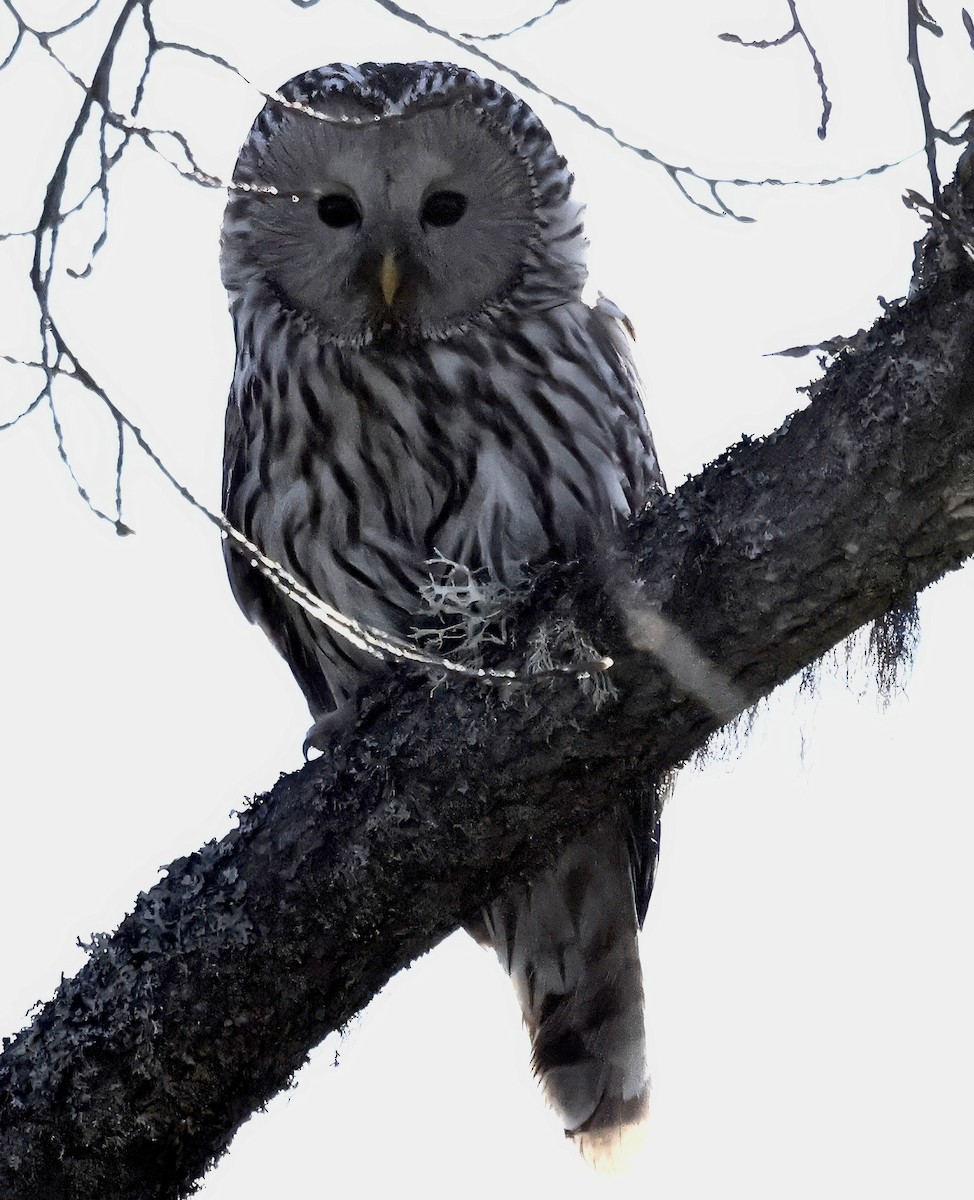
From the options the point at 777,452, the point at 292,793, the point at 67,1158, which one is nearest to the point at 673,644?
the point at 777,452

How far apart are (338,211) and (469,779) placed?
160 centimetres

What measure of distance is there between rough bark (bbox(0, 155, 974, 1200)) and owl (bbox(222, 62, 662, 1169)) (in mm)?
487

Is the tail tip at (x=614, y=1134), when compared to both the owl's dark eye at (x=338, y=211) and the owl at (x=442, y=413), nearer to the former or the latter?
the owl at (x=442, y=413)

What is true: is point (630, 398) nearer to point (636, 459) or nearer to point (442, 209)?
point (636, 459)

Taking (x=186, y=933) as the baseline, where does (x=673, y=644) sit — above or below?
below

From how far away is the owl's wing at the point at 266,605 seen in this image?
13.9ft

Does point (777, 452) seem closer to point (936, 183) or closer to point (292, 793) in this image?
point (936, 183)

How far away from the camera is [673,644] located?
298 cm

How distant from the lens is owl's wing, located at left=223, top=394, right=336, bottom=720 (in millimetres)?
4234

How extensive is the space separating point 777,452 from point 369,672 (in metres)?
1.49

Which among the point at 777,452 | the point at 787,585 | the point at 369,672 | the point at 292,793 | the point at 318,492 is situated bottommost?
the point at 787,585

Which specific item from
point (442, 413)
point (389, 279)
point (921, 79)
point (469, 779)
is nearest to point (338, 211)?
point (389, 279)

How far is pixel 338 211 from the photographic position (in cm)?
415

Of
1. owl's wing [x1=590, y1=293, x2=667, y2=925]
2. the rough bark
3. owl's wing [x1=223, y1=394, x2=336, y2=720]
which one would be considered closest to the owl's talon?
the rough bark
